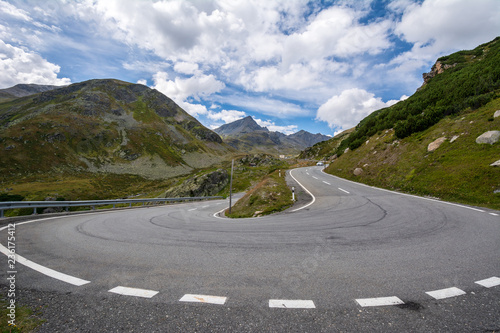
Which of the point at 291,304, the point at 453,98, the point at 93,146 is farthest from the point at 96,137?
the point at 453,98

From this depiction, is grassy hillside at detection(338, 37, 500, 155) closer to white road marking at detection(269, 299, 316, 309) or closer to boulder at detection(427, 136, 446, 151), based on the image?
boulder at detection(427, 136, 446, 151)

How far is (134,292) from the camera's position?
3248mm

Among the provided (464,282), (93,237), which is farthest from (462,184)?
(93,237)

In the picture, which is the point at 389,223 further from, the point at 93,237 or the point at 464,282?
the point at 93,237

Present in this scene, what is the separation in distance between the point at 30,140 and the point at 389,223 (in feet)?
379

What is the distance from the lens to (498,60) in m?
22.4

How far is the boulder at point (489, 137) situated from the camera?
14.0m

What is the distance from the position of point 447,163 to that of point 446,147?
2.99 meters

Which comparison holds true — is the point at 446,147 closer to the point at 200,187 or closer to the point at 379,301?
the point at 379,301

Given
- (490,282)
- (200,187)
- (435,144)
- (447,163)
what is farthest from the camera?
(200,187)

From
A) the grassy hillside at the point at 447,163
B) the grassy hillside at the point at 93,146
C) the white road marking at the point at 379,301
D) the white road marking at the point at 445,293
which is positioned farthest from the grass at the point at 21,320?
the grassy hillside at the point at 93,146

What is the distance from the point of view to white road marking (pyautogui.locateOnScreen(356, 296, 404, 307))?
9.47 ft

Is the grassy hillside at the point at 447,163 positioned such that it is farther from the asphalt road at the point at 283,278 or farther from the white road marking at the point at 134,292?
the white road marking at the point at 134,292

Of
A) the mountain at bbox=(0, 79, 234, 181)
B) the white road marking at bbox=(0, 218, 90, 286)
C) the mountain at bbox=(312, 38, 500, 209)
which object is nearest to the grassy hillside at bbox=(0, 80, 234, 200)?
the mountain at bbox=(0, 79, 234, 181)
